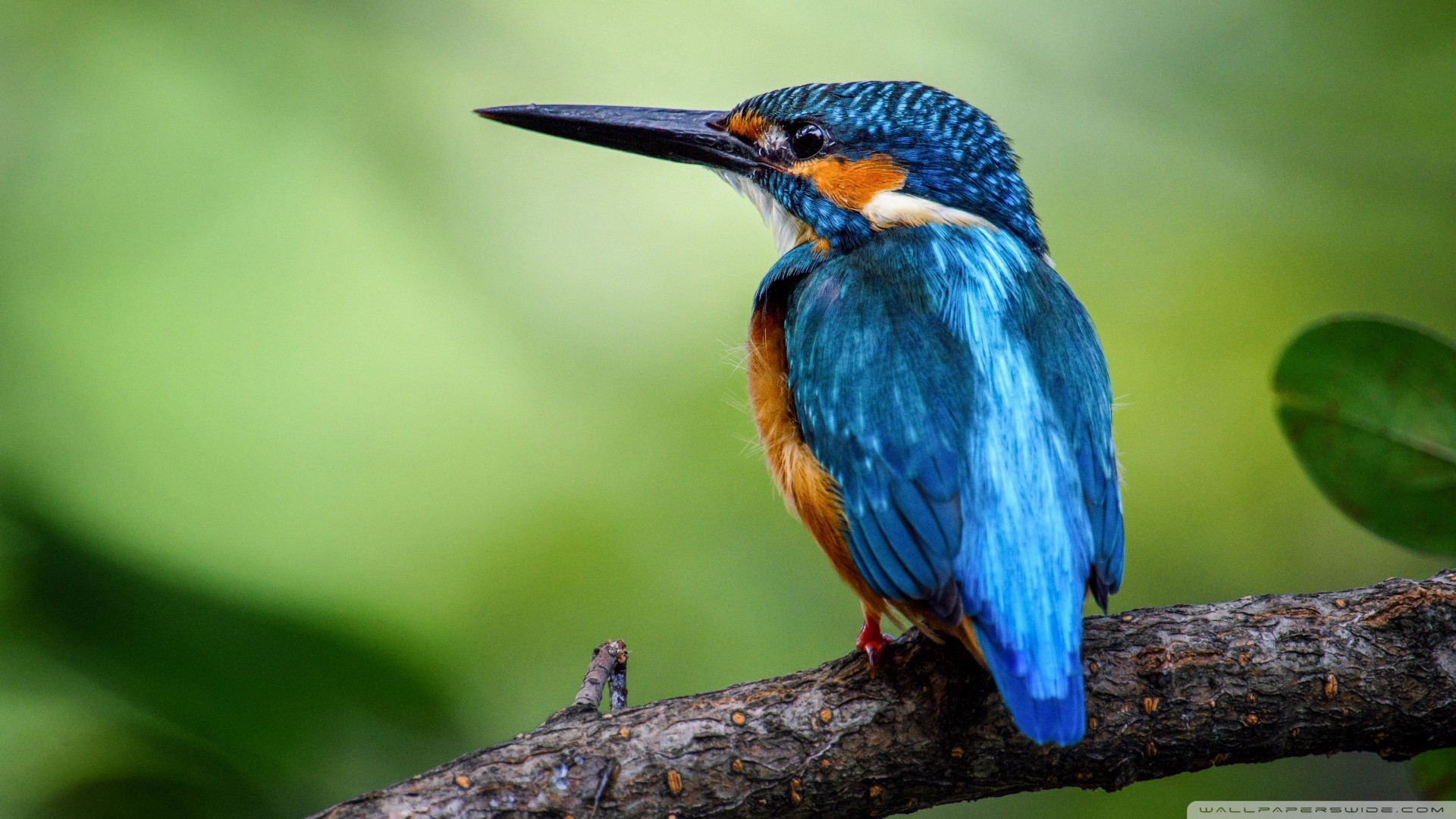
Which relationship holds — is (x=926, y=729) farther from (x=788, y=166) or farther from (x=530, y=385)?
(x=530, y=385)

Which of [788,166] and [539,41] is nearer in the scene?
[788,166]

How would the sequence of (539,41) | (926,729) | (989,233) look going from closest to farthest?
(926,729), (989,233), (539,41)

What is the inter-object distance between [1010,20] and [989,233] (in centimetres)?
186

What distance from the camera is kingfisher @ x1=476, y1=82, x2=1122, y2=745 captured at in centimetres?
151

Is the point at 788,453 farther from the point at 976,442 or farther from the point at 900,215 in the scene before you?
the point at 900,215

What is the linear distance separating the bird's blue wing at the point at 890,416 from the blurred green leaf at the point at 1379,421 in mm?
671

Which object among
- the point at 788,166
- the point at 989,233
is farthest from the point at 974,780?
the point at 788,166

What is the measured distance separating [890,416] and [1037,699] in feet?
1.45

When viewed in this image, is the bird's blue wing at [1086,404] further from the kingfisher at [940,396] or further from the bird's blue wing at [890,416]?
the bird's blue wing at [890,416]


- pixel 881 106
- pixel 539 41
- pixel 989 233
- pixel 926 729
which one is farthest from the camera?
pixel 539 41

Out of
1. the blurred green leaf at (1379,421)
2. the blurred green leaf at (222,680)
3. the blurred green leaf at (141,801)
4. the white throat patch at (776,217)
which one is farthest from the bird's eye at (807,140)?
the blurred green leaf at (141,801)

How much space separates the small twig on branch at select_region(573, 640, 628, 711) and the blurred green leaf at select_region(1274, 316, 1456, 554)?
1.17 m

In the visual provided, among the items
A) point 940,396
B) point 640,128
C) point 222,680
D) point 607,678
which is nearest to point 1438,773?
point 940,396

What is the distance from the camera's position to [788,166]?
7.45 ft
